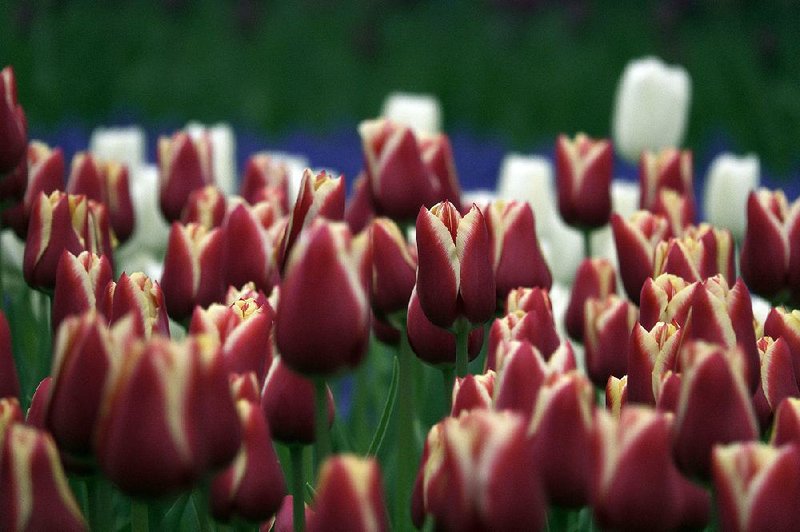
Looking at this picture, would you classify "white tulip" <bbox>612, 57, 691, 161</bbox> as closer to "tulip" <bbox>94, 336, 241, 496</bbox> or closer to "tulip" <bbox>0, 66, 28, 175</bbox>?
"tulip" <bbox>0, 66, 28, 175</bbox>

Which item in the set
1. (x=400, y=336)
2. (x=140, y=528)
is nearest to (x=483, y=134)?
(x=400, y=336)

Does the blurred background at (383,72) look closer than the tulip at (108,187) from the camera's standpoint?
No

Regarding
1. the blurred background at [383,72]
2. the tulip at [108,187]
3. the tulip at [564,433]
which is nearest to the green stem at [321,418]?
the tulip at [564,433]

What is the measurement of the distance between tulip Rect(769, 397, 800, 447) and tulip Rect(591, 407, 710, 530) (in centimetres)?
10

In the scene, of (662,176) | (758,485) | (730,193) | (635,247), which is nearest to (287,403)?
(758,485)

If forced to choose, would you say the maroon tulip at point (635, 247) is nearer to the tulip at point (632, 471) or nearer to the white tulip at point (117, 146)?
the tulip at point (632, 471)

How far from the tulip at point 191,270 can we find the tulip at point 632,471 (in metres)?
0.56

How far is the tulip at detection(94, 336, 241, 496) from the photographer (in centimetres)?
71

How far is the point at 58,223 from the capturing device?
Answer: 122cm

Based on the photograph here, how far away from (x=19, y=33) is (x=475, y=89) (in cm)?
215

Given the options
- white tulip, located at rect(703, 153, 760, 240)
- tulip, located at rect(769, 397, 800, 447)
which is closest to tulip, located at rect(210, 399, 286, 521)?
tulip, located at rect(769, 397, 800, 447)

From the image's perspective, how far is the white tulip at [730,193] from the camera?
2.19 metres

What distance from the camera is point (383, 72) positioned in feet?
19.7

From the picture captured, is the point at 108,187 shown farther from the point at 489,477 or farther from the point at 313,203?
the point at 489,477
